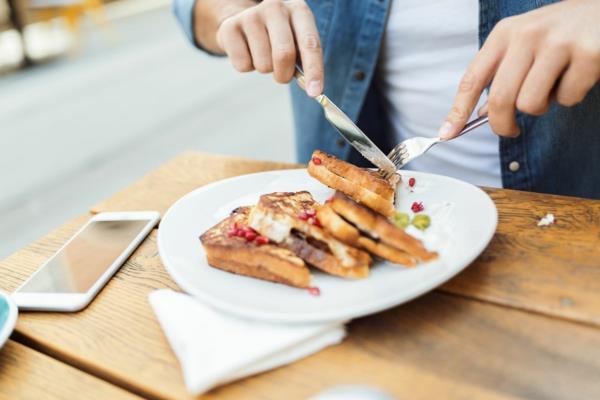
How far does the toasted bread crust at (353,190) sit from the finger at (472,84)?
0.17 m

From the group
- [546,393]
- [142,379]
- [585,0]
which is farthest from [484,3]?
[142,379]

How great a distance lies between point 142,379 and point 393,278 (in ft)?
1.14

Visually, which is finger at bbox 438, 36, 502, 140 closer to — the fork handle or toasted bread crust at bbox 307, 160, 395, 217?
the fork handle

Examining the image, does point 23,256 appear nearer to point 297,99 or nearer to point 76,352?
point 76,352

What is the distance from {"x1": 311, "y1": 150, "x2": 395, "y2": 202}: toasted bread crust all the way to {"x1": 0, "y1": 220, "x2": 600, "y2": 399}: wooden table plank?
23cm

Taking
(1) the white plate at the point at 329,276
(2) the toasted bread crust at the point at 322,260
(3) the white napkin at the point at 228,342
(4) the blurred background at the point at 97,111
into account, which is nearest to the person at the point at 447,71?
(1) the white plate at the point at 329,276

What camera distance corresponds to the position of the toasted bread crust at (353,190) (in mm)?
894

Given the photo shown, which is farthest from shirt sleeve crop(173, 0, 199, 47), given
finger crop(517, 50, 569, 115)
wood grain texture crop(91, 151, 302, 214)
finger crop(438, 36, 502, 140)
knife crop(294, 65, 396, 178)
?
finger crop(517, 50, 569, 115)

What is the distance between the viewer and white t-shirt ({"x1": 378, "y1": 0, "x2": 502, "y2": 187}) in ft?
4.43

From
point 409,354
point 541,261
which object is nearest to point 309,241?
point 409,354

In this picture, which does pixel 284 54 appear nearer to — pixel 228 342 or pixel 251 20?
pixel 251 20

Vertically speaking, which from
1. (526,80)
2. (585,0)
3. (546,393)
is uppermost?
(585,0)

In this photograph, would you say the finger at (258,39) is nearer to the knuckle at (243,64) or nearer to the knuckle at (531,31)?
the knuckle at (243,64)

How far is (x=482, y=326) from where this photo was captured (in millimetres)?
696
